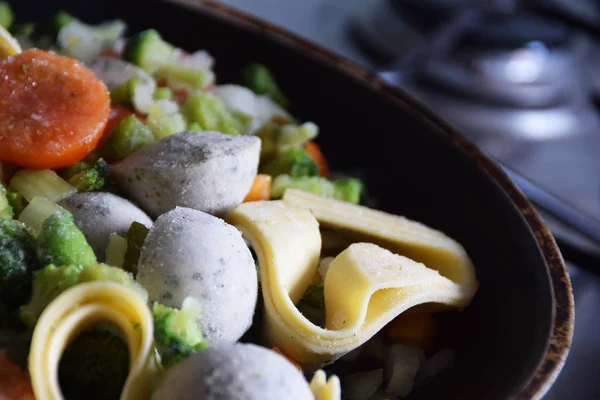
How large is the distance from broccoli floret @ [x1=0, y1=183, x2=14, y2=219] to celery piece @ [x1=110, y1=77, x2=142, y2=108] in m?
0.32

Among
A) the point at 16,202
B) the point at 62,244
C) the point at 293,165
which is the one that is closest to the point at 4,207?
the point at 16,202

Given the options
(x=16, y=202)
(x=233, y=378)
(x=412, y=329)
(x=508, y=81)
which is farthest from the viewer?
(x=508, y=81)

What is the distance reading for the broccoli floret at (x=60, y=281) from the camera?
75 centimetres

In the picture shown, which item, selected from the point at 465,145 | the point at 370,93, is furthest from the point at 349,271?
the point at 370,93

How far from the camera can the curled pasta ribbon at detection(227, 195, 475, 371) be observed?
88 cm

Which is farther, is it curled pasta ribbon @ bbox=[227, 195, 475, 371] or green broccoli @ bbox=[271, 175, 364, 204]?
green broccoli @ bbox=[271, 175, 364, 204]

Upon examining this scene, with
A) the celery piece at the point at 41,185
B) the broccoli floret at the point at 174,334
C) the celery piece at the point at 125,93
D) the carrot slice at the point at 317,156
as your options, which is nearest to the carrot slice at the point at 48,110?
the celery piece at the point at 41,185

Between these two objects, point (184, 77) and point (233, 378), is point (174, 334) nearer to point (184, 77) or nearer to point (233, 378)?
point (233, 378)

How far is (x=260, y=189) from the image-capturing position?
111 centimetres

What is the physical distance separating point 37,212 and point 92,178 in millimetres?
104

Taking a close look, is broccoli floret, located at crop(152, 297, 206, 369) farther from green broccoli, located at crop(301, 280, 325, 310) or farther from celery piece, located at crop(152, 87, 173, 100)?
celery piece, located at crop(152, 87, 173, 100)

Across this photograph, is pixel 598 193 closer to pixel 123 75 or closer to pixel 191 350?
pixel 123 75

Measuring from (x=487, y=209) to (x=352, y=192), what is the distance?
243mm

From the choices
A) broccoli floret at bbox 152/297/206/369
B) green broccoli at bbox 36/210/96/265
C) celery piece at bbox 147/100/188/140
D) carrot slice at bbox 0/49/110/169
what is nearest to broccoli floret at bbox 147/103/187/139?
celery piece at bbox 147/100/188/140
